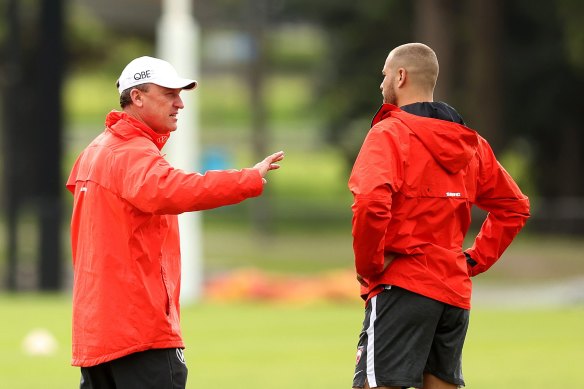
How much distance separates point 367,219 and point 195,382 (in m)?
6.10

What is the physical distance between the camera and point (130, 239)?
20.0 ft

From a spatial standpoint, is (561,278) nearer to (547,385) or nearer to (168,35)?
(168,35)

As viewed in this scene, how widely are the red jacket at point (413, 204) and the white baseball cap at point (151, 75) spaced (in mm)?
923

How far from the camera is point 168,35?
73.2 feet

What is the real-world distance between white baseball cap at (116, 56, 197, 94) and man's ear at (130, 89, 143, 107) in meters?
0.03

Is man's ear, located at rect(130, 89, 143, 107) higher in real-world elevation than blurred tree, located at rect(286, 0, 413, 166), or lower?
lower

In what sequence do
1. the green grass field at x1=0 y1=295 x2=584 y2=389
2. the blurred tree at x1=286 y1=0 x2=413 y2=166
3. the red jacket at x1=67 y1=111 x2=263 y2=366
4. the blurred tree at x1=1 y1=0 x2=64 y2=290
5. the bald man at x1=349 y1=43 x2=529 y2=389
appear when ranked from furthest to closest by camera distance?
the blurred tree at x1=286 y1=0 x2=413 y2=166 → the blurred tree at x1=1 y1=0 x2=64 y2=290 → the green grass field at x1=0 y1=295 x2=584 y2=389 → the bald man at x1=349 y1=43 x2=529 y2=389 → the red jacket at x1=67 y1=111 x2=263 y2=366

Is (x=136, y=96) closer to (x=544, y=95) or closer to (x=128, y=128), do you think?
(x=128, y=128)

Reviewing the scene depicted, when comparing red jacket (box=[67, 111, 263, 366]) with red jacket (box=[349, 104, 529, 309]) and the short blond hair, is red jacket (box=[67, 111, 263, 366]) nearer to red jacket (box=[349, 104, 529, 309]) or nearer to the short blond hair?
red jacket (box=[349, 104, 529, 309])

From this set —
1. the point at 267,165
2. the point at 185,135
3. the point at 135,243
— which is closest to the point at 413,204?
the point at 267,165

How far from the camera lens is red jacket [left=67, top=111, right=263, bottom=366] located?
19.6 ft

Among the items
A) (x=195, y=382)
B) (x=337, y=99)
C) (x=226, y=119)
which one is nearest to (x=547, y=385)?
(x=195, y=382)

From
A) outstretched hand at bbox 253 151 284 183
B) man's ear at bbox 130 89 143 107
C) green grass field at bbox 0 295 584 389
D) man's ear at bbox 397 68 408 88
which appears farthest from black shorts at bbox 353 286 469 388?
green grass field at bbox 0 295 584 389

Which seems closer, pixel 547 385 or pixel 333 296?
pixel 547 385
